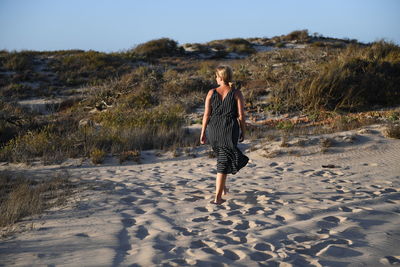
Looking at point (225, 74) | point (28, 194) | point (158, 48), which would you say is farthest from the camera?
point (158, 48)

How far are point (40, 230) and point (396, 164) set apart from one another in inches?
244

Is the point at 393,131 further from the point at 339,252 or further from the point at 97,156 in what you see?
the point at 97,156

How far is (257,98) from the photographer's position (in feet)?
44.0

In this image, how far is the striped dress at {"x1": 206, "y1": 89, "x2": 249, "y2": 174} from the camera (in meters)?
4.76

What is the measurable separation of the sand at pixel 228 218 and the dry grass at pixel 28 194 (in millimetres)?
232

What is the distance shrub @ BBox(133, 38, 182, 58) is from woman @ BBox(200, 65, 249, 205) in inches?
956

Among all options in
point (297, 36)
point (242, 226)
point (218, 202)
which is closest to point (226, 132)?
point (218, 202)

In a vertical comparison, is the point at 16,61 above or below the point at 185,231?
above

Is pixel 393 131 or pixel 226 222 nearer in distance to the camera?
pixel 226 222

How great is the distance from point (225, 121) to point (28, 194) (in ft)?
9.82

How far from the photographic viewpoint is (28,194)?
5.27 metres

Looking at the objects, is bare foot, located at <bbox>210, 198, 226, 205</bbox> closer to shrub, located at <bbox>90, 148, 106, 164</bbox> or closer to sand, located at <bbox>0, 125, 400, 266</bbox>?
sand, located at <bbox>0, 125, 400, 266</bbox>

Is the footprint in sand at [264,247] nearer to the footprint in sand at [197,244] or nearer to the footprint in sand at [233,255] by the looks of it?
the footprint in sand at [233,255]

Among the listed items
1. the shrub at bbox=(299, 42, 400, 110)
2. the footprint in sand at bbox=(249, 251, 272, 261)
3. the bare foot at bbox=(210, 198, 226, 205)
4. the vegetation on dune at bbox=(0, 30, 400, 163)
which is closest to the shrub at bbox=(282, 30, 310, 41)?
the vegetation on dune at bbox=(0, 30, 400, 163)
